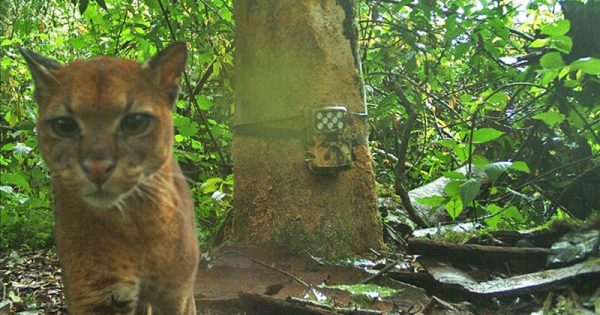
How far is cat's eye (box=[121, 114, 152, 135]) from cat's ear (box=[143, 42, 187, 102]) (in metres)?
0.22

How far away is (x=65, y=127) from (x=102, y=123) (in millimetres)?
152

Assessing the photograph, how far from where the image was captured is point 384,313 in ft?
9.93

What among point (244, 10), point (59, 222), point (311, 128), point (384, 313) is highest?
point (244, 10)

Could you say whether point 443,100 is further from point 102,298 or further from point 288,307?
point 102,298

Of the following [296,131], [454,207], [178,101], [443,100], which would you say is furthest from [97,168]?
[443,100]

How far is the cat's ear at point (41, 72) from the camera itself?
2406 millimetres

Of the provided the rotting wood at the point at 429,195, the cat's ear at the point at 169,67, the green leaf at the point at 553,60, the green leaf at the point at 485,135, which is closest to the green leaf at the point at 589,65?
the green leaf at the point at 553,60

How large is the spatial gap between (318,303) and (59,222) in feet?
4.02

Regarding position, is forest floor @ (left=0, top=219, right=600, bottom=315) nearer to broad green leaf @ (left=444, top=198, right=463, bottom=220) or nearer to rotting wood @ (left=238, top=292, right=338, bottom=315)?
rotting wood @ (left=238, top=292, right=338, bottom=315)

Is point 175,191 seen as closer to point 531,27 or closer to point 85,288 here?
point 85,288

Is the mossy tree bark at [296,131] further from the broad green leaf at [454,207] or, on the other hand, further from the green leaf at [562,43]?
the green leaf at [562,43]

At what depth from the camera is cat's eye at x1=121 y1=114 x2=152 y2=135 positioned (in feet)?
7.65

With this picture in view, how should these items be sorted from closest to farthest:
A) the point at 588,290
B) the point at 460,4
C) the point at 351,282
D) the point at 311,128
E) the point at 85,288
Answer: the point at 85,288
the point at 588,290
the point at 351,282
the point at 311,128
the point at 460,4

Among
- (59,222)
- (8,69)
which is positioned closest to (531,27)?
(59,222)
